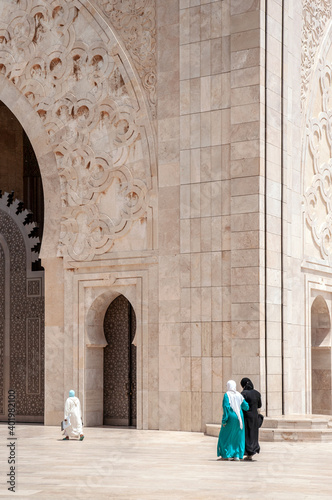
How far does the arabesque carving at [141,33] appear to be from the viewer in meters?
12.7

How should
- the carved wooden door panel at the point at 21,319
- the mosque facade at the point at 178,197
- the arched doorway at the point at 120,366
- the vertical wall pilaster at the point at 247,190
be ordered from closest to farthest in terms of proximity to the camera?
the vertical wall pilaster at the point at 247,190 → the mosque facade at the point at 178,197 → the arched doorway at the point at 120,366 → the carved wooden door panel at the point at 21,319

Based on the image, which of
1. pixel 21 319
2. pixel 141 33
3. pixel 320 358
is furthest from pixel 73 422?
pixel 141 33

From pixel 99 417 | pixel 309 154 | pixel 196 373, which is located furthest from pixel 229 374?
pixel 309 154

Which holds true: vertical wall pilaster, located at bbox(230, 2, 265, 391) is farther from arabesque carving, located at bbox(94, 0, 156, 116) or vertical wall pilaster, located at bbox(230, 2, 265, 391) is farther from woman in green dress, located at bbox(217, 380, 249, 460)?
woman in green dress, located at bbox(217, 380, 249, 460)

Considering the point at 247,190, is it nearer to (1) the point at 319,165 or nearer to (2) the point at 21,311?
(1) the point at 319,165

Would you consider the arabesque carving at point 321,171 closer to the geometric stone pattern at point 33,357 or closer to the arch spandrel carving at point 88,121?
the arch spandrel carving at point 88,121

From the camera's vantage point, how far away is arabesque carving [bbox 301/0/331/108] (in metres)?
13.4

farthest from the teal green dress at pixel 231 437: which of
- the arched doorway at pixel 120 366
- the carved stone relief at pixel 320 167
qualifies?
the carved stone relief at pixel 320 167

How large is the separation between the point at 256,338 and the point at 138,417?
2.17 metres

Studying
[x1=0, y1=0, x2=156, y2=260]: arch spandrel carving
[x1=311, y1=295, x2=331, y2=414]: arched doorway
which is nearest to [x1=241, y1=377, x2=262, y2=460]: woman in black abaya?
[x1=0, y1=0, x2=156, y2=260]: arch spandrel carving

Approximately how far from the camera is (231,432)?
29.0ft

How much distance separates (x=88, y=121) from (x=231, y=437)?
235 inches

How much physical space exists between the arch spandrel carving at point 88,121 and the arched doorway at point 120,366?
1054 millimetres

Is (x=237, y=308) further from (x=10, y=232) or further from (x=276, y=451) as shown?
(x=10, y=232)
